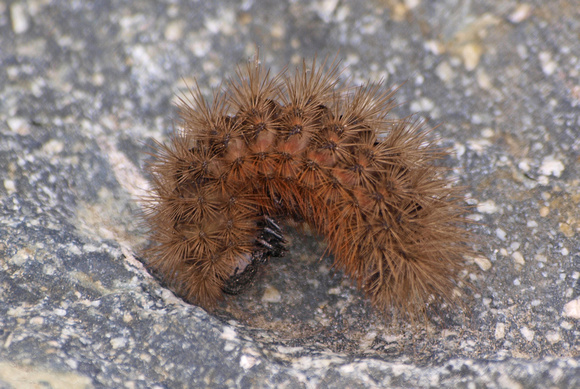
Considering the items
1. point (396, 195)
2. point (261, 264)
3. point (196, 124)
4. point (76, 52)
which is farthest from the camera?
point (76, 52)

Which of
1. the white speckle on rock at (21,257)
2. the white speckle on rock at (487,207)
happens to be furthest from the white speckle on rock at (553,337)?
the white speckle on rock at (21,257)

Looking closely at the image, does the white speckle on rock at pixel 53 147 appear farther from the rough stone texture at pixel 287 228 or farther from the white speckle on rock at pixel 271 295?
the white speckle on rock at pixel 271 295

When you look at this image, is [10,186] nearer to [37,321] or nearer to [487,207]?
[37,321]

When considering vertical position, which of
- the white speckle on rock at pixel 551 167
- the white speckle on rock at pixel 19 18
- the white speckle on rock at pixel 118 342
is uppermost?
the white speckle on rock at pixel 19 18

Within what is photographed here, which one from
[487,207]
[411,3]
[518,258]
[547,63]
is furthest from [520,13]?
[518,258]

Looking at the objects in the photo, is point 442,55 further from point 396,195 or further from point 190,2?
point 190,2

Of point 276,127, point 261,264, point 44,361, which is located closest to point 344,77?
point 276,127

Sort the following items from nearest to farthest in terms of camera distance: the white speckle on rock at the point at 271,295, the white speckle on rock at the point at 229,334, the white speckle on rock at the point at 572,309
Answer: the white speckle on rock at the point at 229,334, the white speckle on rock at the point at 572,309, the white speckle on rock at the point at 271,295
